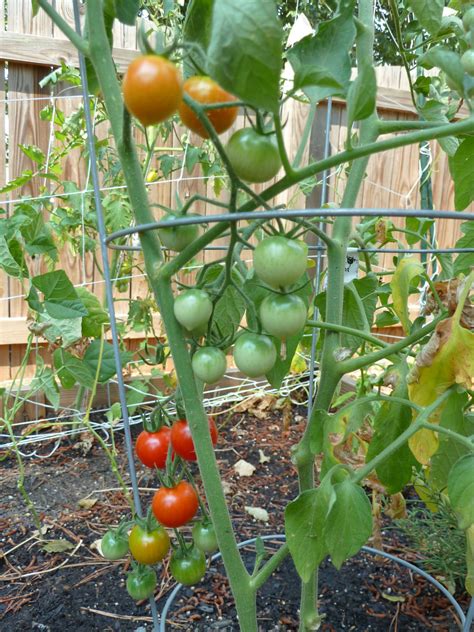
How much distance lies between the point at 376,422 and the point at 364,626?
2.12 feet

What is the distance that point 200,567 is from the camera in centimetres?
79

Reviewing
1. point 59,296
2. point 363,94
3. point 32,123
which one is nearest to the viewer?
point 363,94

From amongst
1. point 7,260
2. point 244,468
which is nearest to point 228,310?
point 7,260

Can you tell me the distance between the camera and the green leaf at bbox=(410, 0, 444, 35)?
0.72 m

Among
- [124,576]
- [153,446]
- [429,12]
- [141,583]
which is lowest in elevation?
[124,576]

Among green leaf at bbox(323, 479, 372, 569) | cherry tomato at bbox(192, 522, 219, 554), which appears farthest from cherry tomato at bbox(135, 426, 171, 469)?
green leaf at bbox(323, 479, 372, 569)

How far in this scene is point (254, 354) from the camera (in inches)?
20.8

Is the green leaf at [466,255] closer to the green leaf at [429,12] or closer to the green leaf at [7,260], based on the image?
the green leaf at [429,12]

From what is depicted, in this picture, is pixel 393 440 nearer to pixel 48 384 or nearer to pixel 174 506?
pixel 174 506

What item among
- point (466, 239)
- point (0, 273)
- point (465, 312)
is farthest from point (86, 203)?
point (465, 312)

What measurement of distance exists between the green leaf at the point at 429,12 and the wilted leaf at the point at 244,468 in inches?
56.6

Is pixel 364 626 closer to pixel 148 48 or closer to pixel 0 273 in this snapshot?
pixel 148 48

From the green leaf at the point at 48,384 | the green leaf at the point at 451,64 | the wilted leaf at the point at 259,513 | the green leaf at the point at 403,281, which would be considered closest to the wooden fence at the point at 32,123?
the green leaf at the point at 48,384

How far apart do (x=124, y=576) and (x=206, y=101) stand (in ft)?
4.15
